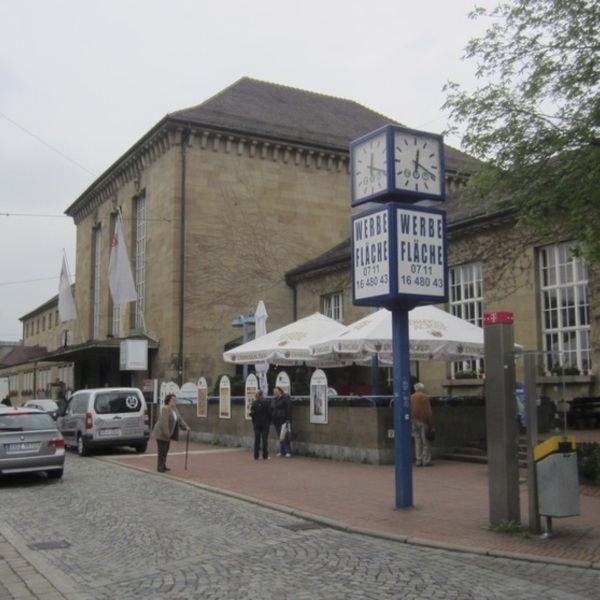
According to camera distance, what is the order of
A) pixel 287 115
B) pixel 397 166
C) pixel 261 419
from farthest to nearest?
pixel 287 115 → pixel 261 419 → pixel 397 166

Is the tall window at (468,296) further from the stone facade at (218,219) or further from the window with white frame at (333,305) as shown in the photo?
the stone facade at (218,219)

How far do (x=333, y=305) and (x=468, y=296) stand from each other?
30.6ft

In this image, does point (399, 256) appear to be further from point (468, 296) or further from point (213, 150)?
A: point (213, 150)

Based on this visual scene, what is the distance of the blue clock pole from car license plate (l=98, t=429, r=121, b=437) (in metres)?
11.7

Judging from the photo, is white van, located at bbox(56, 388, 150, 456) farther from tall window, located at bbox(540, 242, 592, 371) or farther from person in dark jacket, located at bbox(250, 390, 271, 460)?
tall window, located at bbox(540, 242, 592, 371)

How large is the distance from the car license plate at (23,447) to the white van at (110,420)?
5.81 meters

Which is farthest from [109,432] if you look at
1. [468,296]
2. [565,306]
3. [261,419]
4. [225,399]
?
[565,306]

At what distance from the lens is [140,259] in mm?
39438

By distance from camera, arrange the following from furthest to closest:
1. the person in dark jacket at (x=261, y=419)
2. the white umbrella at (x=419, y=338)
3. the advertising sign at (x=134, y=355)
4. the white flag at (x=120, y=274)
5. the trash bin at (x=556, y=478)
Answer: the white flag at (x=120, y=274) → the advertising sign at (x=134, y=355) → the person in dark jacket at (x=261, y=419) → the white umbrella at (x=419, y=338) → the trash bin at (x=556, y=478)

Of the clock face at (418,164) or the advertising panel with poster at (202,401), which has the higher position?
the clock face at (418,164)

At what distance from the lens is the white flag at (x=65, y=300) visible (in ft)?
123

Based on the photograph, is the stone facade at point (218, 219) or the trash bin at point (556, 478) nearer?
the trash bin at point (556, 478)

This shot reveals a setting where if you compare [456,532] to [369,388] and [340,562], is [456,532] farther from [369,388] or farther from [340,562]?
[369,388]

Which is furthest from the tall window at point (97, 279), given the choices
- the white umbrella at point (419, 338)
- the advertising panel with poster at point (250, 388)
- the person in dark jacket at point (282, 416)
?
the white umbrella at point (419, 338)
